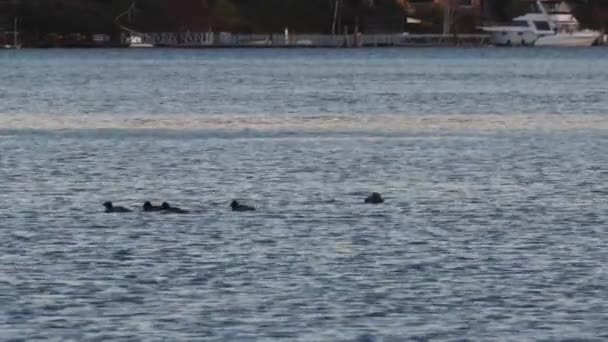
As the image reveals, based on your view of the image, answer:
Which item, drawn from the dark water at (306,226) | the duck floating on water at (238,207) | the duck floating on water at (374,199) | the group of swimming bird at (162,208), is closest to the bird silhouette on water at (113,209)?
the group of swimming bird at (162,208)

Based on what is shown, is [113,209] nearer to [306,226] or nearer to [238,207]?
[238,207]

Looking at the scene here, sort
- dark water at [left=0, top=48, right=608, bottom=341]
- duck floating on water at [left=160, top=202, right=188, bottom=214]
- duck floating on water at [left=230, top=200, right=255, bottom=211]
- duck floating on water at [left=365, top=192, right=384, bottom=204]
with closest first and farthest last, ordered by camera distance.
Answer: dark water at [left=0, top=48, right=608, bottom=341]
duck floating on water at [left=160, top=202, right=188, bottom=214]
duck floating on water at [left=230, top=200, right=255, bottom=211]
duck floating on water at [left=365, top=192, right=384, bottom=204]

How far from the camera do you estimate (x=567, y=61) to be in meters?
179

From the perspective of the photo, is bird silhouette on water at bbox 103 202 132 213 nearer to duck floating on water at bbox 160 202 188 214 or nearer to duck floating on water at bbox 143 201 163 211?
duck floating on water at bbox 143 201 163 211

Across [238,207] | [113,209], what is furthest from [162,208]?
[238,207]

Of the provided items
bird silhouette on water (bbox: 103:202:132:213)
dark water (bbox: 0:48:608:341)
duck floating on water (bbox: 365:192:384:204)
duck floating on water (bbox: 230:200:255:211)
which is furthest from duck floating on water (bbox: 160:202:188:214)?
duck floating on water (bbox: 365:192:384:204)

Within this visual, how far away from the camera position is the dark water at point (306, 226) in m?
27.2

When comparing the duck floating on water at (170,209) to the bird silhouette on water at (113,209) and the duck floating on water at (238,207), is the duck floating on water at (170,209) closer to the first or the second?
the bird silhouette on water at (113,209)

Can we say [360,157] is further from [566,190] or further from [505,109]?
[505,109]

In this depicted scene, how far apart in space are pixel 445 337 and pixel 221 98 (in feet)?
222

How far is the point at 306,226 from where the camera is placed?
36375 millimetres

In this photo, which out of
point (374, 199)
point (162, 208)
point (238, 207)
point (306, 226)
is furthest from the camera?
point (374, 199)

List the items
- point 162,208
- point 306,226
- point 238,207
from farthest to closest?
point 238,207 < point 162,208 < point 306,226

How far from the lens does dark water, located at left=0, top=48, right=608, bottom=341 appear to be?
27.2m
